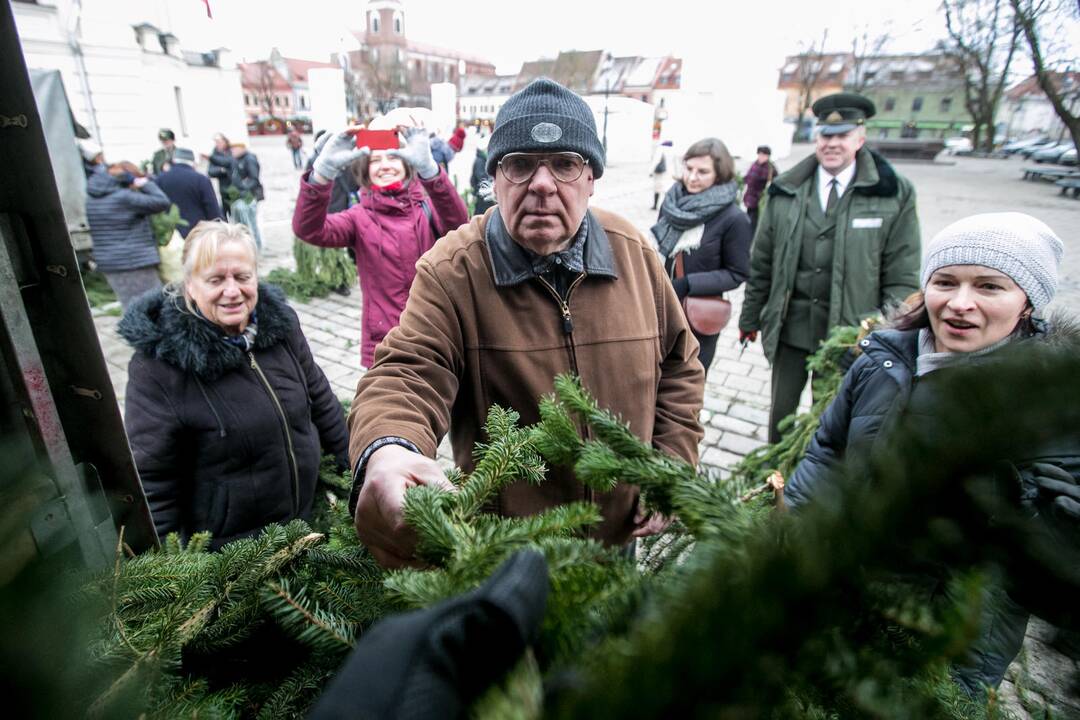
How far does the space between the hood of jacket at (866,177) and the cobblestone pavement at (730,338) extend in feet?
6.73

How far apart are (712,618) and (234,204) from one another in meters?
11.8

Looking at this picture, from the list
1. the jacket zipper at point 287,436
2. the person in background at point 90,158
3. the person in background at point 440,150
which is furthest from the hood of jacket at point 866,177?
the person in background at point 90,158

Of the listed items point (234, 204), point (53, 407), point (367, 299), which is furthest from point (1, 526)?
point (234, 204)

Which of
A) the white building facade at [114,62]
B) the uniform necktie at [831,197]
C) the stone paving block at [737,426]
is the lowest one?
the stone paving block at [737,426]

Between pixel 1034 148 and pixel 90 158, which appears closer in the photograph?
pixel 90 158

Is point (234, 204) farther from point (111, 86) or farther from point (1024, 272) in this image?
point (1024, 272)

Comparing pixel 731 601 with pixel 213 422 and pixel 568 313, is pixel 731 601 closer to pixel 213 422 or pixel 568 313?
pixel 568 313

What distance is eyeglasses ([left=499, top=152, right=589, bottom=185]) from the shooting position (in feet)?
6.46

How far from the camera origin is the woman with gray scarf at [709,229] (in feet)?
14.3

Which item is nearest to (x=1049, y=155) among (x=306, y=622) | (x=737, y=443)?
(x=737, y=443)

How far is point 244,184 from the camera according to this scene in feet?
34.8

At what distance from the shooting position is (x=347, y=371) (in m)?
6.27

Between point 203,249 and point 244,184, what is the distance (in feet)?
30.4

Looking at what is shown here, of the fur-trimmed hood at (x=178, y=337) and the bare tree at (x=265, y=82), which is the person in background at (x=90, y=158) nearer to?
the fur-trimmed hood at (x=178, y=337)
